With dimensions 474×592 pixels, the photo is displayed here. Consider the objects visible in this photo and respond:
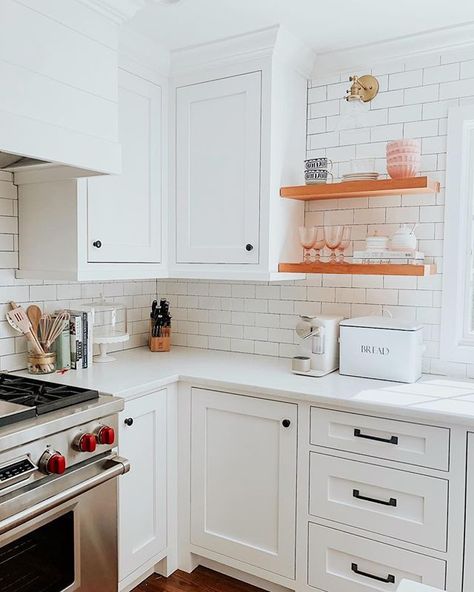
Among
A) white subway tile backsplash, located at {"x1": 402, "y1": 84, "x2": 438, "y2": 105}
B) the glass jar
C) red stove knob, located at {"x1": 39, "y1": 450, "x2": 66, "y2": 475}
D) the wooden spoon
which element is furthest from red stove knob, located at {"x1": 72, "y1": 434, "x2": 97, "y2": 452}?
white subway tile backsplash, located at {"x1": 402, "y1": 84, "x2": 438, "y2": 105}

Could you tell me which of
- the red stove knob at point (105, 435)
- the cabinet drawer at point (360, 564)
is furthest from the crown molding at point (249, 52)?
the cabinet drawer at point (360, 564)

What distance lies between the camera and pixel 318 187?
94.9 inches

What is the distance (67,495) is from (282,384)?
91 cm

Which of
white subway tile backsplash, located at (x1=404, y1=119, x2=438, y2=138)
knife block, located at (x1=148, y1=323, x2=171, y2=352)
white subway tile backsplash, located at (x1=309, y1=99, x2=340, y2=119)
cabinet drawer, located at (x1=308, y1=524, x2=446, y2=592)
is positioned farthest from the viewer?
knife block, located at (x1=148, y1=323, x2=171, y2=352)

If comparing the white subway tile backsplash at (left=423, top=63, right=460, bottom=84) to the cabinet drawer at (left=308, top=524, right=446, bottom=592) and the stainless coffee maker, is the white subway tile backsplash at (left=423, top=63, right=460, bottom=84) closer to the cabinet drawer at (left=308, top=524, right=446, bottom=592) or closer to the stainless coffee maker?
the stainless coffee maker

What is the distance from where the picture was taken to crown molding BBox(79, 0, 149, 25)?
196 cm

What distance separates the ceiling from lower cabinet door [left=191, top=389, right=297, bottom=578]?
154 centimetres

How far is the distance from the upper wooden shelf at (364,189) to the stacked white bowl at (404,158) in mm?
53

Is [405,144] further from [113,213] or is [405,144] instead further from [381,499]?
[381,499]

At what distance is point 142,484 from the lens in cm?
223

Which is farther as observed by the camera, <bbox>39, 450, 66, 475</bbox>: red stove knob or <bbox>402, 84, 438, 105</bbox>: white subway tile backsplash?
<bbox>402, 84, 438, 105</bbox>: white subway tile backsplash

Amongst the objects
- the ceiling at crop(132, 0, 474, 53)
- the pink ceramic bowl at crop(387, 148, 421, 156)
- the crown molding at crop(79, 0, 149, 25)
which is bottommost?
the pink ceramic bowl at crop(387, 148, 421, 156)

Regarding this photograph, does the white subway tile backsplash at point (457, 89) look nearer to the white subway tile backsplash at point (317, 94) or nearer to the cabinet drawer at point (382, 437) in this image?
the white subway tile backsplash at point (317, 94)

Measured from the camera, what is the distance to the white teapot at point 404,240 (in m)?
2.31
